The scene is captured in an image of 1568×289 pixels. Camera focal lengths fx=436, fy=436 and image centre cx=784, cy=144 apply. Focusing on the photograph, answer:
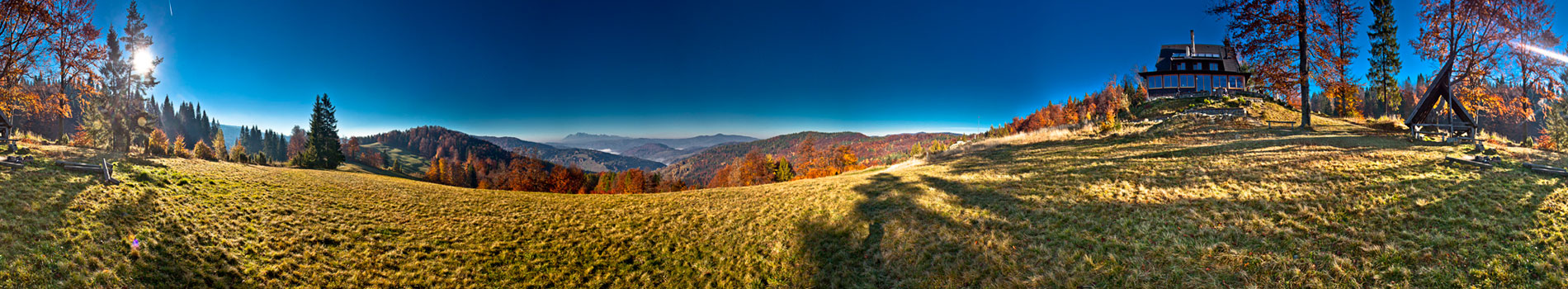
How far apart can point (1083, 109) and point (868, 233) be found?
6740 centimetres

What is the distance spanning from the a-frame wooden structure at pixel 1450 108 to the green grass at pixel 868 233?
3.80 meters

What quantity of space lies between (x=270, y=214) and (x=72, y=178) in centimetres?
416

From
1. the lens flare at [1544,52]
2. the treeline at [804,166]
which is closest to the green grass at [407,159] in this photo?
the treeline at [804,166]

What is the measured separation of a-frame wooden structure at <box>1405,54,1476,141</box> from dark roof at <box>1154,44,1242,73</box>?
3543cm

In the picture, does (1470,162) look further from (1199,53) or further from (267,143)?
(267,143)

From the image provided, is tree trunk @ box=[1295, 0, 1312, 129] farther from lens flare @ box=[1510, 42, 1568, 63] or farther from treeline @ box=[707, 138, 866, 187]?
treeline @ box=[707, 138, 866, 187]

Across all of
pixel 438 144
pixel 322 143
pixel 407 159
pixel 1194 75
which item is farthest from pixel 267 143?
pixel 1194 75

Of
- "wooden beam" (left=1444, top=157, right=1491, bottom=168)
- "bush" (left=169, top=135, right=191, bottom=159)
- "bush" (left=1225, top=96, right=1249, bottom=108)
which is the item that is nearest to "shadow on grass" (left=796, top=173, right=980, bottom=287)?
"wooden beam" (left=1444, top=157, right=1491, bottom=168)

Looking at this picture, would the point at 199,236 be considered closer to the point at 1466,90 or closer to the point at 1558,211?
the point at 1558,211

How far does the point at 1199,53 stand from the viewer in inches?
1767

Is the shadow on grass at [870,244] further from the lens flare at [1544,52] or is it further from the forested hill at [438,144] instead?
the forested hill at [438,144]

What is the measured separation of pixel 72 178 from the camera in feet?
27.1

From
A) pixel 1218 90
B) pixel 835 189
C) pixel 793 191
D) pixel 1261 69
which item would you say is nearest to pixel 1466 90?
pixel 1261 69

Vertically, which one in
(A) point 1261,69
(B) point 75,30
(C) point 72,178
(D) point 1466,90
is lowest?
(C) point 72,178
